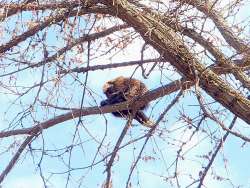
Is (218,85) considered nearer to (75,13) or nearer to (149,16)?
(149,16)

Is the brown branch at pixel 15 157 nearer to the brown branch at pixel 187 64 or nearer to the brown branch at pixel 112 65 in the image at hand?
the brown branch at pixel 112 65

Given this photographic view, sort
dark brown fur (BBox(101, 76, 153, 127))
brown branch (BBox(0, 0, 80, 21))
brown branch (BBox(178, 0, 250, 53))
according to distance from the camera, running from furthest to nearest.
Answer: brown branch (BBox(178, 0, 250, 53))
dark brown fur (BBox(101, 76, 153, 127))
brown branch (BBox(0, 0, 80, 21))

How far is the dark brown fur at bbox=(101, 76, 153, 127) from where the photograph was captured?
527 centimetres

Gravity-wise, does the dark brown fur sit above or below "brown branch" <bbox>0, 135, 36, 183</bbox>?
above

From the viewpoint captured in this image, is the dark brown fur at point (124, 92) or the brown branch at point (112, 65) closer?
the brown branch at point (112, 65)

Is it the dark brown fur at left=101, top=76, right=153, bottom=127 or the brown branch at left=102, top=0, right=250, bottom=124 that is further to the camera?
the dark brown fur at left=101, top=76, right=153, bottom=127

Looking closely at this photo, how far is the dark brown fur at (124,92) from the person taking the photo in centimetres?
527

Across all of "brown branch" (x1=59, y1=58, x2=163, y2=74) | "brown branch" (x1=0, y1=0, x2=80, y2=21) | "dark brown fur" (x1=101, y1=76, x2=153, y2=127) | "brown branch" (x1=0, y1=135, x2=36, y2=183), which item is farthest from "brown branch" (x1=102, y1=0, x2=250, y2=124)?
"brown branch" (x1=0, y1=135, x2=36, y2=183)

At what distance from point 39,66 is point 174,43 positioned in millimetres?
1014

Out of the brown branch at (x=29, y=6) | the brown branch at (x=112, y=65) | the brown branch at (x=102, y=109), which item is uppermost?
the brown branch at (x=29, y=6)

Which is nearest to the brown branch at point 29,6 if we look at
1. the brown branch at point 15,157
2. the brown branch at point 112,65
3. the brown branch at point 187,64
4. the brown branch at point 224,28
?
the brown branch at point 187,64

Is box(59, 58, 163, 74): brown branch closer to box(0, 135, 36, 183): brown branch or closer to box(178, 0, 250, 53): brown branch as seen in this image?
box(0, 135, 36, 183): brown branch

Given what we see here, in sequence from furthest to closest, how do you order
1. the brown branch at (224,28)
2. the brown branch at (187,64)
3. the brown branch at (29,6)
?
1. the brown branch at (224,28)
2. the brown branch at (29,6)
3. the brown branch at (187,64)

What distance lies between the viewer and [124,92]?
573cm
